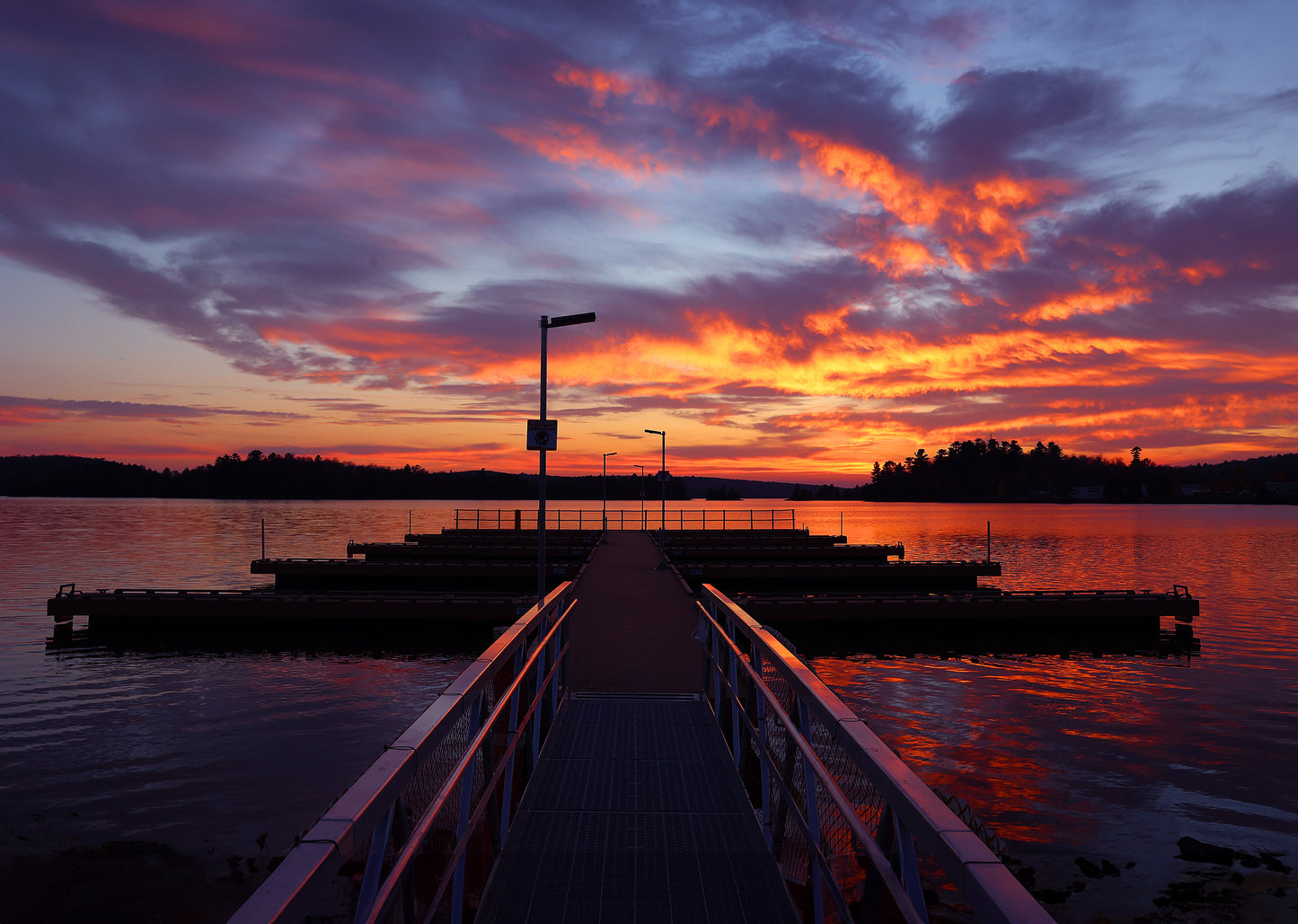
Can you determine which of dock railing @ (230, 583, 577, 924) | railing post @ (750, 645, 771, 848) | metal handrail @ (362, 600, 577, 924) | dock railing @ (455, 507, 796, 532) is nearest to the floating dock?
railing post @ (750, 645, 771, 848)

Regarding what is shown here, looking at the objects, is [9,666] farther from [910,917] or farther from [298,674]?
[910,917]

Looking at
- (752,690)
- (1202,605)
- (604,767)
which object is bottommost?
(1202,605)

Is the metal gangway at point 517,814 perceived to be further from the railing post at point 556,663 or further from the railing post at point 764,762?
the railing post at point 556,663

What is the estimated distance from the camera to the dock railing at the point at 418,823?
1.99 meters

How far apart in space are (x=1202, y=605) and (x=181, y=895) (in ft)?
130

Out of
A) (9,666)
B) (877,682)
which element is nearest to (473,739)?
(877,682)

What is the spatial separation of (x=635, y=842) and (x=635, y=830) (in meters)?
0.19

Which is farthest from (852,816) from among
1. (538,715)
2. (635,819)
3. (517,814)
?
(538,715)

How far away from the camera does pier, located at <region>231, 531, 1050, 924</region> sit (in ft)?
7.99

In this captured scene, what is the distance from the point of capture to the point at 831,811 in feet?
15.6

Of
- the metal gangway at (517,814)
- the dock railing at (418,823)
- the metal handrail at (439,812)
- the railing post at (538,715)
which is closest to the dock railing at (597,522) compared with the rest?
the railing post at (538,715)

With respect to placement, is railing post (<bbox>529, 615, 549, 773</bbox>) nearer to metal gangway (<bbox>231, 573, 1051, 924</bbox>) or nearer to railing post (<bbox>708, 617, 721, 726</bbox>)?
metal gangway (<bbox>231, 573, 1051, 924</bbox>)

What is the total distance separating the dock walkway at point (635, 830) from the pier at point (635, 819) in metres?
0.02

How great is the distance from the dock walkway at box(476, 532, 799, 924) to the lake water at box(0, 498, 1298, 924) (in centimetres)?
510
